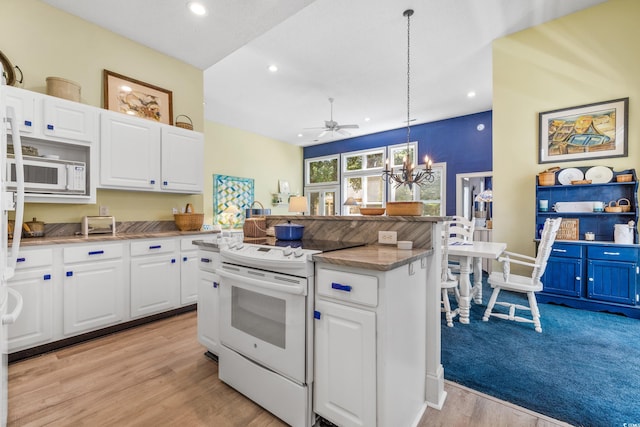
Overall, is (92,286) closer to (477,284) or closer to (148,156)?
(148,156)

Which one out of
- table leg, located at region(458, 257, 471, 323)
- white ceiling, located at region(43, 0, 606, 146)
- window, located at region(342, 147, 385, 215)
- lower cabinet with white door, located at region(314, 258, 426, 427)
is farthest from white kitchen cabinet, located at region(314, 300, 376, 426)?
window, located at region(342, 147, 385, 215)

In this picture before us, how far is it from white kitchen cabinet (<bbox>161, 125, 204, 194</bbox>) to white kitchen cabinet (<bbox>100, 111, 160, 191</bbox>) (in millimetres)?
94

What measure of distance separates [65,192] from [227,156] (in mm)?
4744

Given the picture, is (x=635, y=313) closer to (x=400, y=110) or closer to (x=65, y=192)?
(x=400, y=110)

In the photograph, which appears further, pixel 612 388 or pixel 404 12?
pixel 404 12

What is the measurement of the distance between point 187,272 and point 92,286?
0.90 metres

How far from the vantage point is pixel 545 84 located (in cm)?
379

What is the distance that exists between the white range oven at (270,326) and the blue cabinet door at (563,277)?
3171 millimetres

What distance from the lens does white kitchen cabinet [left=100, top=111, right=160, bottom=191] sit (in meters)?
2.92

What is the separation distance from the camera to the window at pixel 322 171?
29.7ft

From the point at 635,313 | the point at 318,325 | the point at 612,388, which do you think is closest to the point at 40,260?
the point at 318,325

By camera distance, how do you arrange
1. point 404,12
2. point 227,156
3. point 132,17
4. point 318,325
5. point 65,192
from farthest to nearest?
1. point 227,156
2. point 404,12
3. point 132,17
4. point 65,192
5. point 318,325

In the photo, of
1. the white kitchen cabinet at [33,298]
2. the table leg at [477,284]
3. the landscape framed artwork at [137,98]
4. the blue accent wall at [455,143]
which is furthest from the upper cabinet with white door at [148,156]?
the blue accent wall at [455,143]

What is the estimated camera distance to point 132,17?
2.92 m
